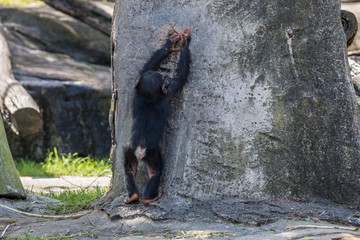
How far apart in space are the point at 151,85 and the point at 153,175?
0.68 meters

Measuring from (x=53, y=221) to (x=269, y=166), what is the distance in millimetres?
1747

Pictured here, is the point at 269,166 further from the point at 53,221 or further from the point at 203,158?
the point at 53,221

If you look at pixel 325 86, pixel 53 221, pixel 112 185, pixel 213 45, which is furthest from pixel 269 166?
pixel 53 221

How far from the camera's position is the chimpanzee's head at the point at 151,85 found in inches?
165

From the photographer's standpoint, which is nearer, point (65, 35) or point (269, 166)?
point (269, 166)

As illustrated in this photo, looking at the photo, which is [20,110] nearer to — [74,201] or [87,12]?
[74,201]

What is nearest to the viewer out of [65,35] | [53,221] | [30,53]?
[53,221]

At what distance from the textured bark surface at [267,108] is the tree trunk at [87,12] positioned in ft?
20.5

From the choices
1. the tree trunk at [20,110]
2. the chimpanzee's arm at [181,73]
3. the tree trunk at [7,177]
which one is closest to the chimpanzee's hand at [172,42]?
the chimpanzee's arm at [181,73]

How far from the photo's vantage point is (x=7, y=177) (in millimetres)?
5074

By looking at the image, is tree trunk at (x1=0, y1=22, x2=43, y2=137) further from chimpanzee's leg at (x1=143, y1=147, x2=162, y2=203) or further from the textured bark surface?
the textured bark surface

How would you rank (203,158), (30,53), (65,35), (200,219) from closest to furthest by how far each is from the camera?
(200,219)
(203,158)
(30,53)
(65,35)

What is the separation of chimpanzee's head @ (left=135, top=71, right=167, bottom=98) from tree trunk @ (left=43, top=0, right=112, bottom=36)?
603 centimetres

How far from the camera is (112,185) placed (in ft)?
15.1
